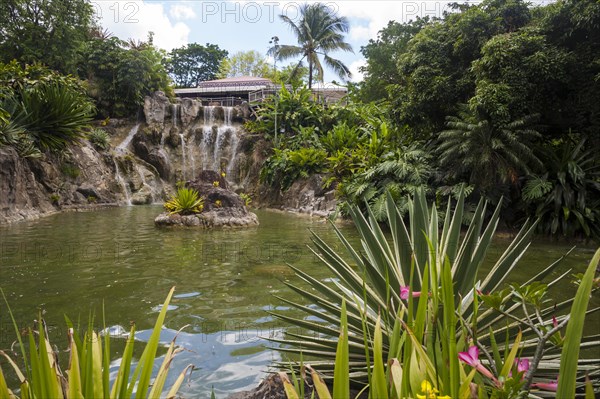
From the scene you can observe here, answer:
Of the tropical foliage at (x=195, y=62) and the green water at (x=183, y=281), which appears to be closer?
the green water at (x=183, y=281)

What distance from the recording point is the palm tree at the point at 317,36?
99.0ft

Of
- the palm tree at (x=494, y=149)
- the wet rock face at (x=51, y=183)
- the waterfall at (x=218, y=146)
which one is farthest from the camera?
the waterfall at (x=218, y=146)

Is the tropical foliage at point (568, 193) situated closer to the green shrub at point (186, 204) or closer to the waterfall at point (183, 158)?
the green shrub at point (186, 204)

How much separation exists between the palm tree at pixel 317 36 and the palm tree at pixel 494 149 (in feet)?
71.8

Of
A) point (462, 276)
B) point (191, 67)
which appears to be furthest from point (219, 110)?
point (191, 67)

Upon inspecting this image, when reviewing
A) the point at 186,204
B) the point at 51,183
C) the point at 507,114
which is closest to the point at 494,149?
the point at 507,114

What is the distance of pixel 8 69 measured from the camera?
589 inches

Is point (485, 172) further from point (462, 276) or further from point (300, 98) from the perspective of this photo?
point (300, 98)

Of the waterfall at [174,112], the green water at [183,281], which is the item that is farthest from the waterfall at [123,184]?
the green water at [183,281]

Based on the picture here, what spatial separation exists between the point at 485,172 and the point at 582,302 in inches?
375

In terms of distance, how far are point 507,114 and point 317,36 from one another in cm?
2382

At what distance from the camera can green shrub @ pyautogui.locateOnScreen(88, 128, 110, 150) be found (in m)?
18.7

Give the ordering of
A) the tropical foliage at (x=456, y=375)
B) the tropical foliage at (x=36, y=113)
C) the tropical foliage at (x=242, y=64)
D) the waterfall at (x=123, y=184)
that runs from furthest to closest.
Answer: the tropical foliage at (x=242, y=64) < the waterfall at (x=123, y=184) < the tropical foliage at (x=36, y=113) < the tropical foliage at (x=456, y=375)

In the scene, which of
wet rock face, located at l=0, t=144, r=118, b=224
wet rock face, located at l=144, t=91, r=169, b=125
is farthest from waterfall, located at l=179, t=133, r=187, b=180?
wet rock face, located at l=0, t=144, r=118, b=224
